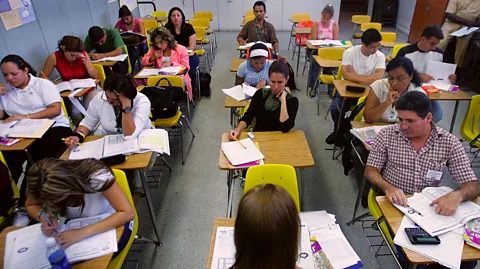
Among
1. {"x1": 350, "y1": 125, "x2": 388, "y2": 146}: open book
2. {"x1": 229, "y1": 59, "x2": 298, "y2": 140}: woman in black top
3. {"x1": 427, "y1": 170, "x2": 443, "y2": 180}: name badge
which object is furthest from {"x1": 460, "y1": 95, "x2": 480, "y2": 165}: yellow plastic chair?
{"x1": 229, "y1": 59, "x2": 298, "y2": 140}: woman in black top

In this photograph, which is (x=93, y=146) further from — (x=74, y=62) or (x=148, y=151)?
(x=74, y=62)

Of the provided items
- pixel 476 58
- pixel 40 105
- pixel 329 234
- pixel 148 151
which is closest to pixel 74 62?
pixel 40 105

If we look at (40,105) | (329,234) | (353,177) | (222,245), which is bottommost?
(353,177)

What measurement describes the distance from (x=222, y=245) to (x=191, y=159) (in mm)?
2057

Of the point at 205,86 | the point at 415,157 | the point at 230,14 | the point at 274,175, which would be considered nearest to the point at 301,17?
the point at 230,14

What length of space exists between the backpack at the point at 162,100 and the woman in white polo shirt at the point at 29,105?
0.83 m

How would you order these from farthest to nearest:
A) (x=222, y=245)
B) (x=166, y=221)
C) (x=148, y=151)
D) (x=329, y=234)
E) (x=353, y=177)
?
(x=353, y=177) < (x=166, y=221) < (x=148, y=151) < (x=329, y=234) < (x=222, y=245)

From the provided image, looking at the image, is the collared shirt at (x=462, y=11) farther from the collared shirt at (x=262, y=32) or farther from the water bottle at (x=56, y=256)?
the water bottle at (x=56, y=256)

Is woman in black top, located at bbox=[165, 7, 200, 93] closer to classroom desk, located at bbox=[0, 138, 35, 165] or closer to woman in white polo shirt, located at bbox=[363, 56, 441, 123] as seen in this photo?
classroom desk, located at bbox=[0, 138, 35, 165]

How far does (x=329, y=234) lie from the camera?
1.67 metres

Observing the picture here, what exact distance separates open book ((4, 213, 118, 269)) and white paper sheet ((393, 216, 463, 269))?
1374 mm

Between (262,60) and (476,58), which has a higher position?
(262,60)

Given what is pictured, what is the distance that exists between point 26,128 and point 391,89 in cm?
306

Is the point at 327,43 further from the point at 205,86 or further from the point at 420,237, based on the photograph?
the point at 420,237
